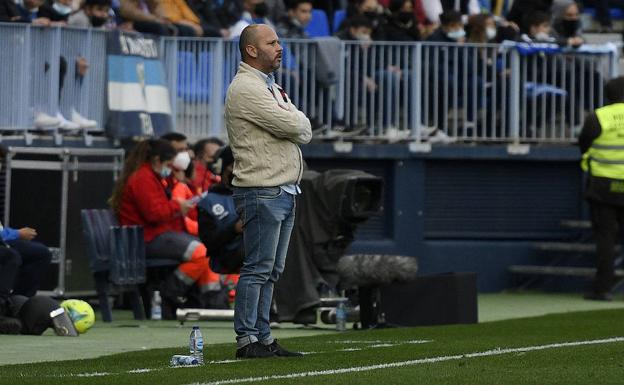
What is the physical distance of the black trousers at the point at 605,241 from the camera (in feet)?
63.4

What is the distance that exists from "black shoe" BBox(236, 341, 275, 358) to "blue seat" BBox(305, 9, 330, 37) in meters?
11.9

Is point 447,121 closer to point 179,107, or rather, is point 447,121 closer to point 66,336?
point 179,107

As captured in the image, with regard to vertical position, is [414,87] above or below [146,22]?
below

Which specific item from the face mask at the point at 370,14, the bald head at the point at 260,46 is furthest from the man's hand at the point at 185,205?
the bald head at the point at 260,46

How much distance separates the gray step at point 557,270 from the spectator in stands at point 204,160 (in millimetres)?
4329

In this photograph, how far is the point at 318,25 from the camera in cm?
2309

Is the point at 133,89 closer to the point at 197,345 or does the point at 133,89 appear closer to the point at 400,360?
the point at 400,360

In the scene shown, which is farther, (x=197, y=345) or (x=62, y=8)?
(x=62, y=8)

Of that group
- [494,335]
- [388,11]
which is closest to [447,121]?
[388,11]

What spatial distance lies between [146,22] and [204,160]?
2039 mm

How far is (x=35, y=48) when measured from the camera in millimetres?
18047

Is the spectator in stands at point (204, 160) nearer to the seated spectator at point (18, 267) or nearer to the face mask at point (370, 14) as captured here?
the seated spectator at point (18, 267)

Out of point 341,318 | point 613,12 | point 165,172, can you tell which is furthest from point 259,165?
point 613,12

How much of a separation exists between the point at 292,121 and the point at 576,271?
1041 cm
